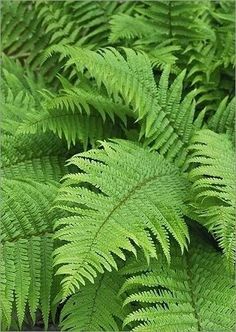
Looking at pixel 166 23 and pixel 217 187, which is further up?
pixel 166 23

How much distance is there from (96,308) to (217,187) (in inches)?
24.2

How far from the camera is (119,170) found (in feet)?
7.75

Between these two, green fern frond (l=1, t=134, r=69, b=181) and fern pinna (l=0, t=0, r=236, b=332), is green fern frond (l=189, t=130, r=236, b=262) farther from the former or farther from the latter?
green fern frond (l=1, t=134, r=69, b=181)

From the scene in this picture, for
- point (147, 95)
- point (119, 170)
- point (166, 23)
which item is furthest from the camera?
point (166, 23)

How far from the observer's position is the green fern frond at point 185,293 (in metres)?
2.10

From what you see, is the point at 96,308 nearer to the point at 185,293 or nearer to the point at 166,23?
the point at 185,293

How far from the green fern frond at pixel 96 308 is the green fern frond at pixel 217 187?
424mm

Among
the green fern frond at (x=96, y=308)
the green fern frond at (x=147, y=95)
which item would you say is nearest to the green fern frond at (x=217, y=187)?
the green fern frond at (x=147, y=95)

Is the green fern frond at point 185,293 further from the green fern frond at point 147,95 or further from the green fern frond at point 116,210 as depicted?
the green fern frond at point 147,95

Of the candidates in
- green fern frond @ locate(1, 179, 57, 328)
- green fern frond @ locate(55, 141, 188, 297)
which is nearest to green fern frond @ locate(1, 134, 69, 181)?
green fern frond @ locate(1, 179, 57, 328)

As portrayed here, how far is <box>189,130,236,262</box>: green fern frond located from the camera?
7.03 feet

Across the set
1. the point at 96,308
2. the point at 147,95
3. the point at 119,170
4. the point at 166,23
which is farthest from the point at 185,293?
the point at 166,23

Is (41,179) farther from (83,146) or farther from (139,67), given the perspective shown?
(139,67)

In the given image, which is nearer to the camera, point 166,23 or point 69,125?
point 69,125
